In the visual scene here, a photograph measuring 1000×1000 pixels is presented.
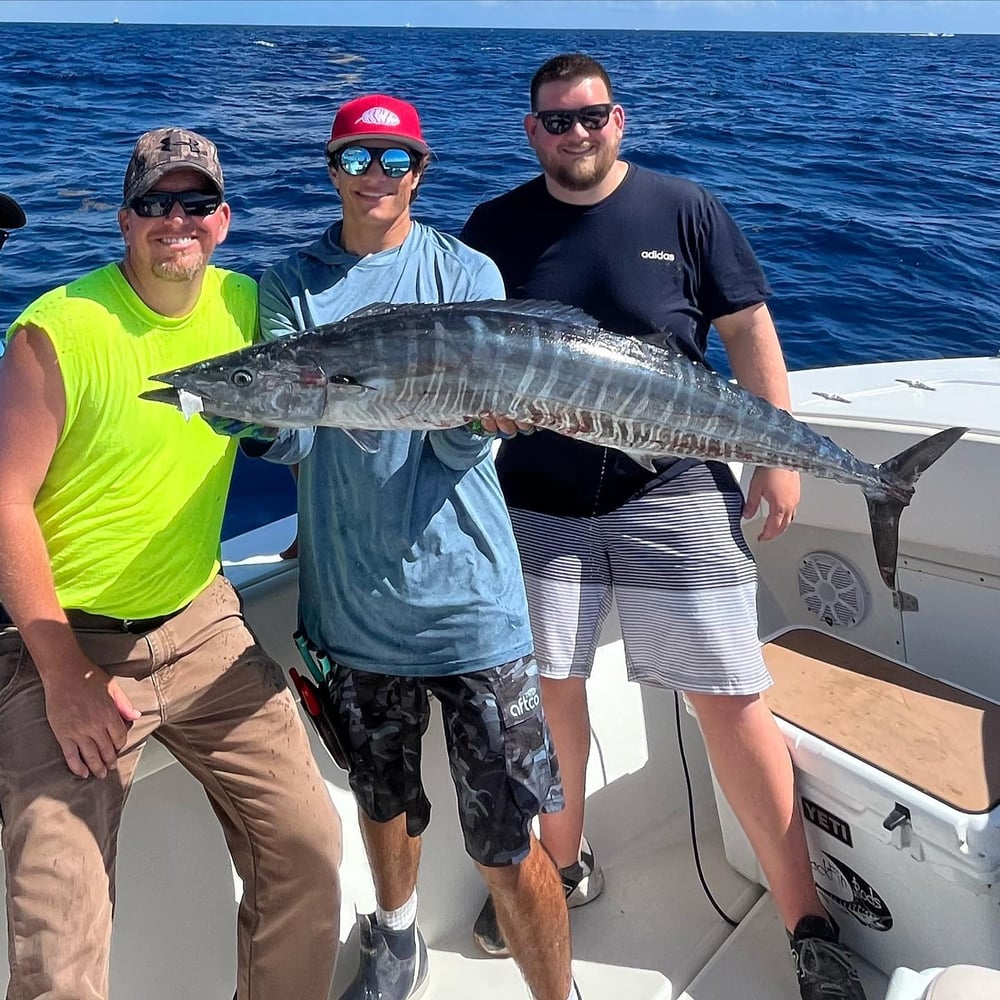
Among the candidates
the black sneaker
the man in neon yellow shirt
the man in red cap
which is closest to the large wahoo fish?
the man in red cap

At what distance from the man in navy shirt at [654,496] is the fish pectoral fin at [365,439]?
0.74 meters

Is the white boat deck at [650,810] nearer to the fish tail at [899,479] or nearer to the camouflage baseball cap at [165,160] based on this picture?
the fish tail at [899,479]

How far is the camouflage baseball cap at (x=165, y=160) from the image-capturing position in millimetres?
2271

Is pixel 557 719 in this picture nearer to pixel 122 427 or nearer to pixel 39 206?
pixel 122 427

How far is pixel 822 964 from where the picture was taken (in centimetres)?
272

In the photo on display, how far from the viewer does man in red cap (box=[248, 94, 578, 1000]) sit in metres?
2.36

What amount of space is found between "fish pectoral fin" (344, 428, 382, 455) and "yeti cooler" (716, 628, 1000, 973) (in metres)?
1.54

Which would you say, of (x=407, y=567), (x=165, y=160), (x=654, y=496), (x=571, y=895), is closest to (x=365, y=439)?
(x=407, y=567)

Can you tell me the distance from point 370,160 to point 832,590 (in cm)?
253

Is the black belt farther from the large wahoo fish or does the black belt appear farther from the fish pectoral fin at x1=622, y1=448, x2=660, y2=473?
the fish pectoral fin at x1=622, y1=448, x2=660, y2=473

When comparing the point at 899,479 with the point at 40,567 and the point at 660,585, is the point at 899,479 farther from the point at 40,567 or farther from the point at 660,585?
the point at 40,567

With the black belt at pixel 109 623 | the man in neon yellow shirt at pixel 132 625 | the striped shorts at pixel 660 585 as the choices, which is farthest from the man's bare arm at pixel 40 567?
the striped shorts at pixel 660 585

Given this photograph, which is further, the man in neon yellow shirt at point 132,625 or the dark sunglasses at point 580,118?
the dark sunglasses at point 580,118

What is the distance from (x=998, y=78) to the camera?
31594 mm
